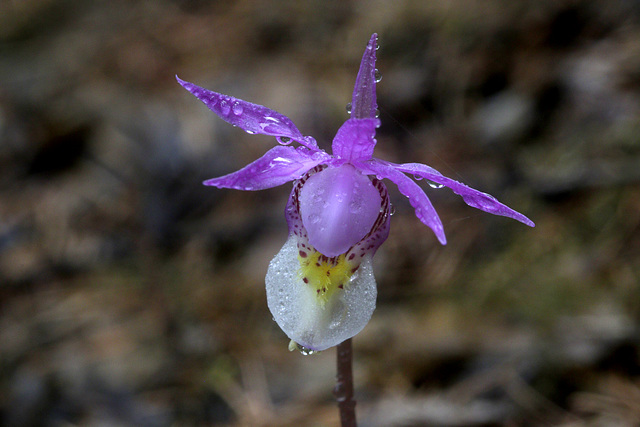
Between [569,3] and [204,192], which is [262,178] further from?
[569,3]

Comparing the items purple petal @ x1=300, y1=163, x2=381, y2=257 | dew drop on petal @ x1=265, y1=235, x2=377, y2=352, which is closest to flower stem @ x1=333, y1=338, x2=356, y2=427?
dew drop on petal @ x1=265, y1=235, x2=377, y2=352

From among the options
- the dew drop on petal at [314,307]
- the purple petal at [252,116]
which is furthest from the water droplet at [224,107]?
the dew drop on petal at [314,307]

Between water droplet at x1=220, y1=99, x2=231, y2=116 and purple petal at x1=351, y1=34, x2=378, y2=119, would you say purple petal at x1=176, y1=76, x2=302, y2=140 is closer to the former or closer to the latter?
water droplet at x1=220, y1=99, x2=231, y2=116

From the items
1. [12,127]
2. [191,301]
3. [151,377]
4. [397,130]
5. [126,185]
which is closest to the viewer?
[151,377]

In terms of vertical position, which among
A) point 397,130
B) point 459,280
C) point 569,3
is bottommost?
point 459,280

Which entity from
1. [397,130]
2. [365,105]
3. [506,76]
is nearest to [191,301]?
[397,130]

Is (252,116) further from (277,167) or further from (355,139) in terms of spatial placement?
(355,139)

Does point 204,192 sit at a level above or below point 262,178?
above
